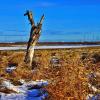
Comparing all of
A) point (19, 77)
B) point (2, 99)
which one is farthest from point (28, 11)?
point (2, 99)

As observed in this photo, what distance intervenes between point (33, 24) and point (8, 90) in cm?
1470

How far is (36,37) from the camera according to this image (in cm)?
2923

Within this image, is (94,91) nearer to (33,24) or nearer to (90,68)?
(90,68)

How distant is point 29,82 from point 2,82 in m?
1.64

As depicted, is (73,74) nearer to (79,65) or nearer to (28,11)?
(79,65)

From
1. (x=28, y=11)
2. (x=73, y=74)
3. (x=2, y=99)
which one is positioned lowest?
(x=2, y=99)

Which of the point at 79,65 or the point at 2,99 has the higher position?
the point at 79,65

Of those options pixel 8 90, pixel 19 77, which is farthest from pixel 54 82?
pixel 19 77

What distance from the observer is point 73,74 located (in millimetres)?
11781

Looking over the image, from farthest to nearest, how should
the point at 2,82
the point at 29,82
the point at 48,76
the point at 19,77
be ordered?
the point at 19,77 < the point at 29,82 < the point at 2,82 < the point at 48,76

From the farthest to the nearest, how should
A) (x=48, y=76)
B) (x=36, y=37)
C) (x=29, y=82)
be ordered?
(x=36, y=37) < (x=29, y=82) < (x=48, y=76)

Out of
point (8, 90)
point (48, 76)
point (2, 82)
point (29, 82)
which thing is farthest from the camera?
point (29, 82)

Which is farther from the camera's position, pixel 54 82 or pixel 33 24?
pixel 33 24

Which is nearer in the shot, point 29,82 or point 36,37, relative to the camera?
point 29,82
